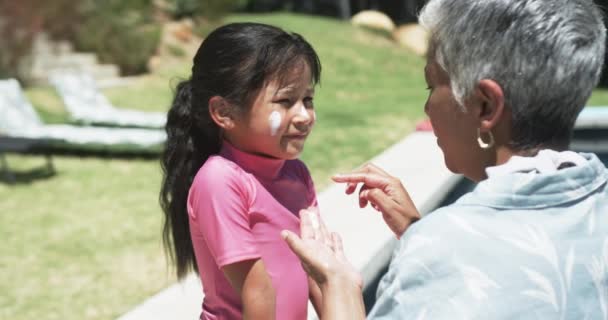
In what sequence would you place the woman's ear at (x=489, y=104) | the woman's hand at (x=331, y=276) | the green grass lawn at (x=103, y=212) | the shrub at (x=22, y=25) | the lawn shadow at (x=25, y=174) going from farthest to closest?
the shrub at (x=22, y=25), the lawn shadow at (x=25, y=174), the green grass lawn at (x=103, y=212), the woman's hand at (x=331, y=276), the woman's ear at (x=489, y=104)

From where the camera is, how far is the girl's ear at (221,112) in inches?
81.8

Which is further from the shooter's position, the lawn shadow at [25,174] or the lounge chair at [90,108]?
the lounge chair at [90,108]

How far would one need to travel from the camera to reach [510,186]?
1.38 metres

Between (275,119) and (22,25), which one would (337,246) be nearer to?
(275,119)

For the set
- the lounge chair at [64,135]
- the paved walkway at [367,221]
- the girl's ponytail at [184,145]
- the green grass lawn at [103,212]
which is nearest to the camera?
the girl's ponytail at [184,145]

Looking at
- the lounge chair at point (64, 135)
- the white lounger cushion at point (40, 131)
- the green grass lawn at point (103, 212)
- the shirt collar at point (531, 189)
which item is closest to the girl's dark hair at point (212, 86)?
the green grass lawn at point (103, 212)

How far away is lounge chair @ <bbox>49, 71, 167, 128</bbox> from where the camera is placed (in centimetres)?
1032

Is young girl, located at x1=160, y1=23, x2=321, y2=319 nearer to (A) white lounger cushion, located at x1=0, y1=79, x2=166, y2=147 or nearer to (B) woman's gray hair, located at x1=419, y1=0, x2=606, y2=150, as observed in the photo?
(B) woman's gray hair, located at x1=419, y1=0, x2=606, y2=150

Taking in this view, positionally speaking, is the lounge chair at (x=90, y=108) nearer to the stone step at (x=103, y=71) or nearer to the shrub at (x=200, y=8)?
the stone step at (x=103, y=71)

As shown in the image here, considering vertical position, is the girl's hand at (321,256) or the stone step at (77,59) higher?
the girl's hand at (321,256)

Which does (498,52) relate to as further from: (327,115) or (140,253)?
(327,115)

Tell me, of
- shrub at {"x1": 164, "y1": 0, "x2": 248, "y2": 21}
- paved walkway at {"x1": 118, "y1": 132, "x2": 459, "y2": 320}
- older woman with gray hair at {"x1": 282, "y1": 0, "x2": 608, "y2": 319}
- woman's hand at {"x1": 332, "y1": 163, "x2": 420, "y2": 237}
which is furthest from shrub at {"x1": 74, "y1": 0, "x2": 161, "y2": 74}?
older woman with gray hair at {"x1": 282, "y1": 0, "x2": 608, "y2": 319}

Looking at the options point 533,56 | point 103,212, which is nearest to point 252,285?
point 533,56

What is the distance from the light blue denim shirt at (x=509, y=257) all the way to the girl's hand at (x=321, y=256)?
0.55 ft
